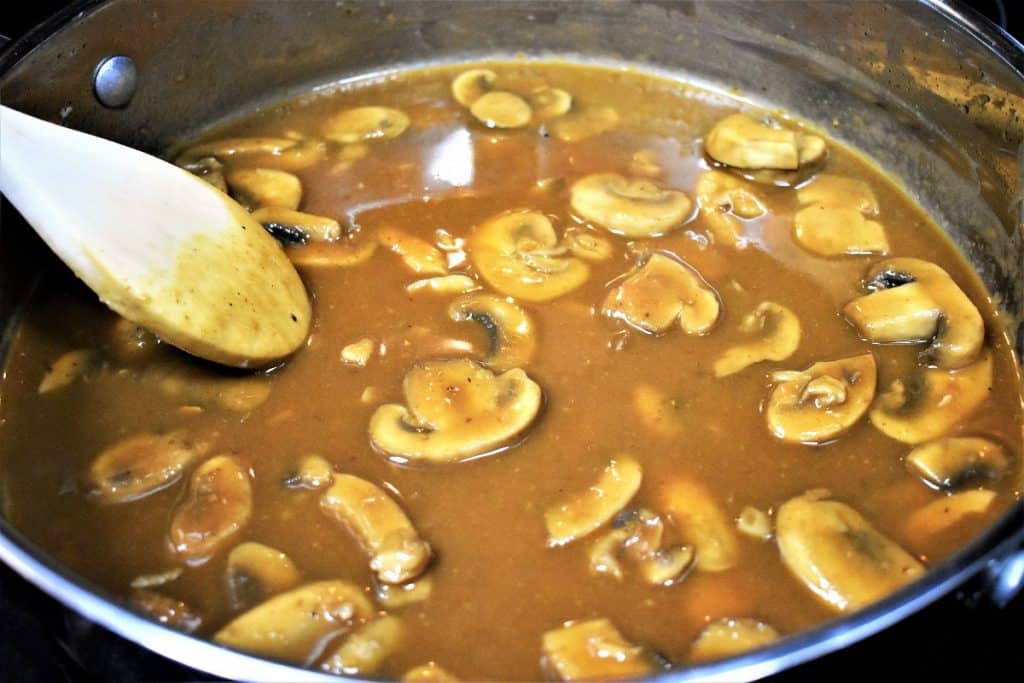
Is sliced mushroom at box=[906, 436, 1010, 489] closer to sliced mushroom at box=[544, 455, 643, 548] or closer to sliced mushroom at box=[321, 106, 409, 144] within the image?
sliced mushroom at box=[544, 455, 643, 548]

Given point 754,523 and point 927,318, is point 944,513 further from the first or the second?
point 927,318

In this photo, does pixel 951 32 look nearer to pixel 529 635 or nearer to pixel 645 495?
pixel 645 495

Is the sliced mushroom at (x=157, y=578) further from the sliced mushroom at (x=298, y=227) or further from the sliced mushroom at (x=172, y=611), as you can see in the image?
the sliced mushroom at (x=298, y=227)

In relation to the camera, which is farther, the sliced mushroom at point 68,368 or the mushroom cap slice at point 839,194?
the mushroom cap slice at point 839,194

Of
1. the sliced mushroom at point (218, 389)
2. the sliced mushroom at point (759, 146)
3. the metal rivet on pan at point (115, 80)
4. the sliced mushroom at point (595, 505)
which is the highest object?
the metal rivet on pan at point (115, 80)

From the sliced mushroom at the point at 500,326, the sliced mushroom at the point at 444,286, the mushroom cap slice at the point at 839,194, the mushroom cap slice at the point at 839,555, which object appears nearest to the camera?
the mushroom cap slice at the point at 839,555

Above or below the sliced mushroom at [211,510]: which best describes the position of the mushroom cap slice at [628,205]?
above

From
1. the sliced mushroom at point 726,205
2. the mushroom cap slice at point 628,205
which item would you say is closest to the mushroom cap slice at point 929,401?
the sliced mushroom at point 726,205

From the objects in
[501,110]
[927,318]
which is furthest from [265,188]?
[927,318]
